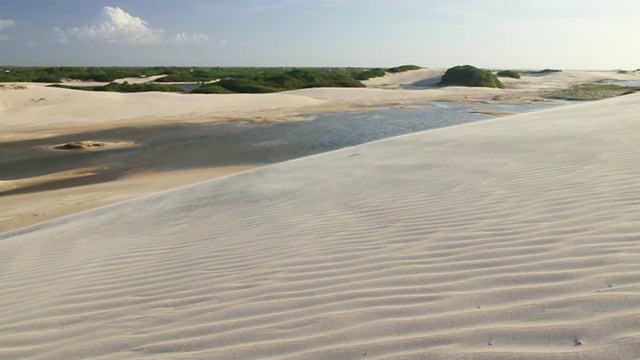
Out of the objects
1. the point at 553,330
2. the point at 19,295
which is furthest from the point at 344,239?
the point at 19,295

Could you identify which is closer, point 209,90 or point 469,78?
point 209,90

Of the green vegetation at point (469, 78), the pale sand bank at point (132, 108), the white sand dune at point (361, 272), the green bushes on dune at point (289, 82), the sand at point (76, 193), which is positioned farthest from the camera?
the green vegetation at point (469, 78)

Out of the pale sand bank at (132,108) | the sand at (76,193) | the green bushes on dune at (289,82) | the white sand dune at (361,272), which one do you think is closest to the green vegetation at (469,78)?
the green bushes on dune at (289,82)

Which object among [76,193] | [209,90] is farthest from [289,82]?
[76,193]

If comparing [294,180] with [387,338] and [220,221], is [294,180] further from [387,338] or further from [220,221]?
[387,338]

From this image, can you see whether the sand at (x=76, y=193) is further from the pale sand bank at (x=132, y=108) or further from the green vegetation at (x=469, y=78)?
the green vegetation at (x=469, y=78)

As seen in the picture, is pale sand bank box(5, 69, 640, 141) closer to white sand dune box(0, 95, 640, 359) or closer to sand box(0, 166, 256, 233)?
sand box(0, 166, 256, 233)

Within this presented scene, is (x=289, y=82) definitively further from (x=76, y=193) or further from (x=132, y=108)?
(x=76, y=193)
